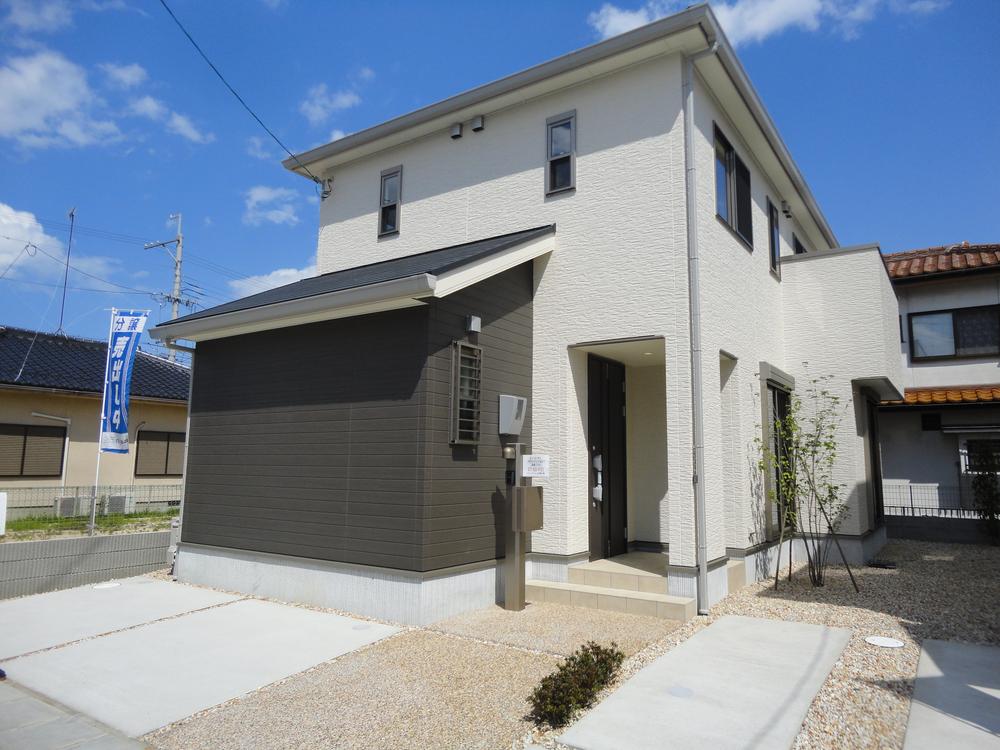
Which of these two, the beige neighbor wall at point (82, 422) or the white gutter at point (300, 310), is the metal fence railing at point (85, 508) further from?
the white gutter at point (300, 310)

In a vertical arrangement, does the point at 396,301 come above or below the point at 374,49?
below

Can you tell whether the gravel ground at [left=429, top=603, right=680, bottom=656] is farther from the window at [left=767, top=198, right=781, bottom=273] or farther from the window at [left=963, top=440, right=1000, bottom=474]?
the window at [left=963, top=440, right=1000, bottom=474]

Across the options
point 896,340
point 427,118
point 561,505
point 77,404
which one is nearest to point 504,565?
point 561,505

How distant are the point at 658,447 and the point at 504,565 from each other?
2.99 meters

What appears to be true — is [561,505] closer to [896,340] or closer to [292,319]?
[292,319]

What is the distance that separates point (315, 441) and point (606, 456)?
3.58 metres

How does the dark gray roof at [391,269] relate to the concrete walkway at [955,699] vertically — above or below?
above

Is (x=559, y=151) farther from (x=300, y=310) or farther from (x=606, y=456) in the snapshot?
(x=606, y=456)

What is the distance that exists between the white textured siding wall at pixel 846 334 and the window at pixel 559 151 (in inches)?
180

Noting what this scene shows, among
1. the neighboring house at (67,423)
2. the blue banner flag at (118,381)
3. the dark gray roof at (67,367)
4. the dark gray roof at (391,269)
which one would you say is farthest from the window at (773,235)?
the dark gray roof at (67,367)

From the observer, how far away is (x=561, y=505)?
7.37 metres

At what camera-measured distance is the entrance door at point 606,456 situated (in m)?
7.95

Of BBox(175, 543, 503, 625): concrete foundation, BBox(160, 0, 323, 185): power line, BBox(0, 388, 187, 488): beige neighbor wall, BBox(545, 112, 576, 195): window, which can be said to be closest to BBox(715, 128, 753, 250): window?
BBox(545, 112, 576, 195): window

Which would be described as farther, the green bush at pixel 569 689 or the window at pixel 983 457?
the window at pixel 983 457
